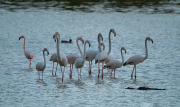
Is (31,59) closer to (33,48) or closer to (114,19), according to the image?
(33,48)

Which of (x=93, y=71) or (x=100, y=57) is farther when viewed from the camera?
(x=93, y=71)

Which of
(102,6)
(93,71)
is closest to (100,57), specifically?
(93,71)

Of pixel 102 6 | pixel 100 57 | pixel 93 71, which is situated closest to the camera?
pixel 100 57

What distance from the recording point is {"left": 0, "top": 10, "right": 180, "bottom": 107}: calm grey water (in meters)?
8.60

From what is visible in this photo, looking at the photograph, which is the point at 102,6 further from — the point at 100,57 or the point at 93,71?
the point at 100,57

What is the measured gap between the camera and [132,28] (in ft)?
73.9

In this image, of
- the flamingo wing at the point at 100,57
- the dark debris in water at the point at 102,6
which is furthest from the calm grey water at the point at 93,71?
the dark debris in water at the point at 102,6

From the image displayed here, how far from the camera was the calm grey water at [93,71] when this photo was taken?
28.2 ft

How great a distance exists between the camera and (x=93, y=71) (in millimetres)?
11820

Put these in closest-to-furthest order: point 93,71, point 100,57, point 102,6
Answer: point 100,57
point 93,71
point 102,6

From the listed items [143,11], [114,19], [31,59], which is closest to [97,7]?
[143,11]

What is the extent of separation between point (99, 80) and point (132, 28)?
12373mm

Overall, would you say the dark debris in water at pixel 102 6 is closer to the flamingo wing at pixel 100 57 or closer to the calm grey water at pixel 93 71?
the calm grey water at pixel 93 71

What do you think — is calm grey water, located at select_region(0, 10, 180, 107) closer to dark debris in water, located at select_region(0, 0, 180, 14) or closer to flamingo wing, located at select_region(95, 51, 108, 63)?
flamingo wing, located at select_region(95, 51, 108, 63)
